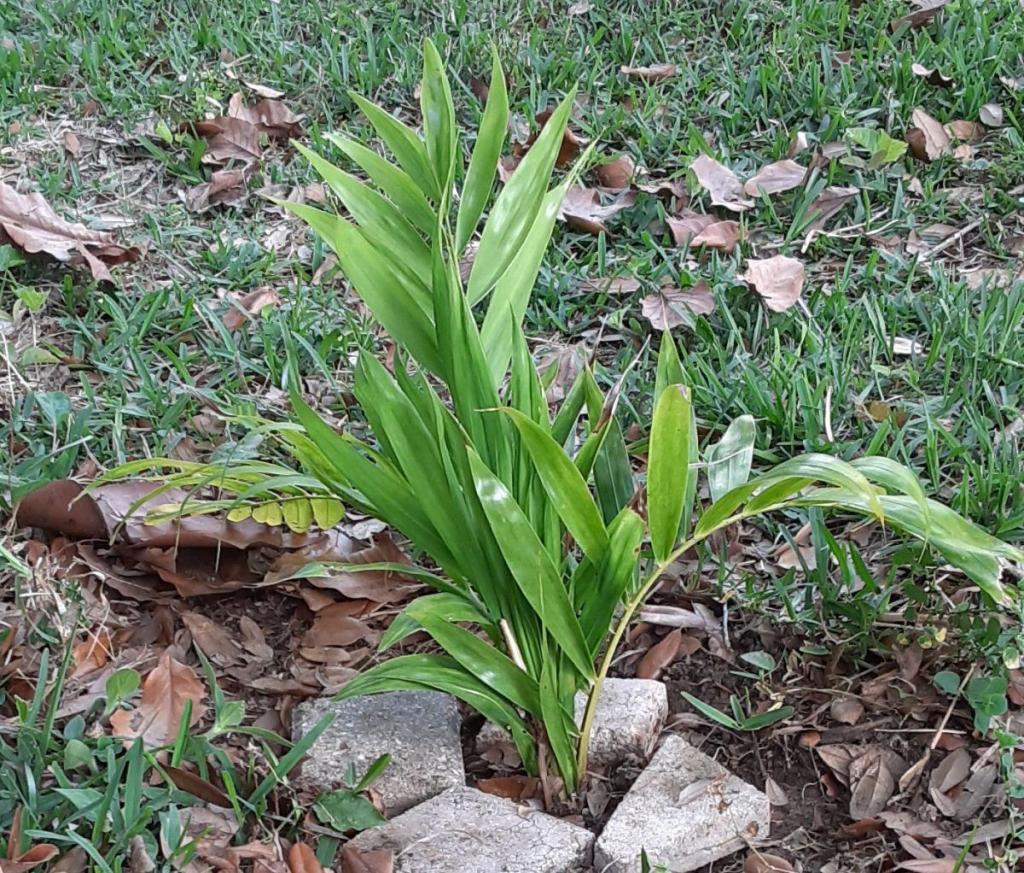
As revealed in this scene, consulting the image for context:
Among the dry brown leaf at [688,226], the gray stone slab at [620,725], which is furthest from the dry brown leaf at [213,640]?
the dry brown leaf at [688,226]

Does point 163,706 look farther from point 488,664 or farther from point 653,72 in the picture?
point 653,72

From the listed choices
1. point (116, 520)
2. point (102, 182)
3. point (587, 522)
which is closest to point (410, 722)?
point (587, 522)

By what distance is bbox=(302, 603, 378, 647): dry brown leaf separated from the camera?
1854mm

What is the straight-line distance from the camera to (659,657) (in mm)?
1789

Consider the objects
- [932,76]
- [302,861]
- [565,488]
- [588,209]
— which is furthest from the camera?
[932,76]

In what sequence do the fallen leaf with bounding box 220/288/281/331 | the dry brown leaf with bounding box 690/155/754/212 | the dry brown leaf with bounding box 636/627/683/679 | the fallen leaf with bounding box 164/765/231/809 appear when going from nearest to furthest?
the fallen leaf with bounding box 164/765/231/809 < the dry brown leaf with bounding box 636/627/683/679 < the fallen leaf with bounding box 220/288/281/331 < the dry brown leaf with bounding box 690/155/754/212

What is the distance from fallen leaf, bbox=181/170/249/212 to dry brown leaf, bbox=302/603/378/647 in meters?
1.44

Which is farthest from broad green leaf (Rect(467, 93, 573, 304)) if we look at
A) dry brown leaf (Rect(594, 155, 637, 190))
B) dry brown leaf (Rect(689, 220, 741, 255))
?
dry brown leaf (Rect(594, 155, 637, 190))

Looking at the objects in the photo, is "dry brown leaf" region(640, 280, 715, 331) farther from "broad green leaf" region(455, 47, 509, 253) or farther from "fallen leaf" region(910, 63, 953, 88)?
"fallen leaf" region(910, 63, 953, 88)

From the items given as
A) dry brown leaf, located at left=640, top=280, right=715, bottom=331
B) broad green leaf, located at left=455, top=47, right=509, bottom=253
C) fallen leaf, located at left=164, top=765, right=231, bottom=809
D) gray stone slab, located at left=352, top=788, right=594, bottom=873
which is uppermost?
broad green leaf, located at left=455, top=47, right=509, bottom=253

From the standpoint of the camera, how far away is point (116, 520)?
1.92 m

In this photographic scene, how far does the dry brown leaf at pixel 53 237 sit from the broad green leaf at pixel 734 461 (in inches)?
62.1

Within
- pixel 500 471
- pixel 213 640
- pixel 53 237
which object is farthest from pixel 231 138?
pixel 500 471

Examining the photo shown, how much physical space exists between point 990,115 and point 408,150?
196 centimetres
